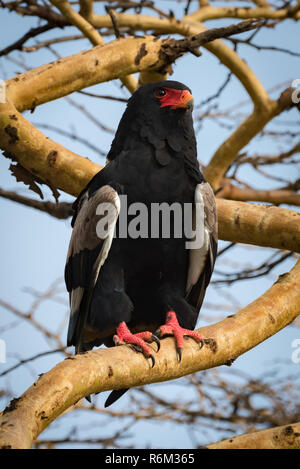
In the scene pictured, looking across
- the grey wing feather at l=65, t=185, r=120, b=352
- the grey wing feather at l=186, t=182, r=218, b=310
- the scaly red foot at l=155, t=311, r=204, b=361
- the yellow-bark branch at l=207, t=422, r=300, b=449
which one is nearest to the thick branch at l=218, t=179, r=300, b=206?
the grey wing feather at l=186, t=182, r=218, b=310

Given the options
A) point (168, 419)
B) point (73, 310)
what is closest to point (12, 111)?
point (73, 310)

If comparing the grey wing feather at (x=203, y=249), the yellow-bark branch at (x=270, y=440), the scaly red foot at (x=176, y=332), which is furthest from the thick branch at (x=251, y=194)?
the yellow-bark branch at (x=270, y=440)

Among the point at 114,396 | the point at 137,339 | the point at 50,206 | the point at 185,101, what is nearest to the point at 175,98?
the point at 185,101

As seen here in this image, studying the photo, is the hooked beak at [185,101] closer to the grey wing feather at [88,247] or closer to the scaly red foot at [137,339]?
the grey wing feather at [88,247]

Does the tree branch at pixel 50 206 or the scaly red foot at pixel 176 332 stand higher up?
the tree branch at pixel 50 206

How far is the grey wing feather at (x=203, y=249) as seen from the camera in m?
3.85

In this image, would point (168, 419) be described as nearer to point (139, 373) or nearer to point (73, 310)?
point (73, 310)

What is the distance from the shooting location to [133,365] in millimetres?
2982

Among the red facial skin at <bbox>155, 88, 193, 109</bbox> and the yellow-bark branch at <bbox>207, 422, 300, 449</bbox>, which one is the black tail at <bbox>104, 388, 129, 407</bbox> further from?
the red facial skin at <bbox>155, 88, 193, 109</bbox>

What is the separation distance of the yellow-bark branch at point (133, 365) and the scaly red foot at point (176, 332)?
0.03m

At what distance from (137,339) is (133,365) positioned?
0.26 meters
